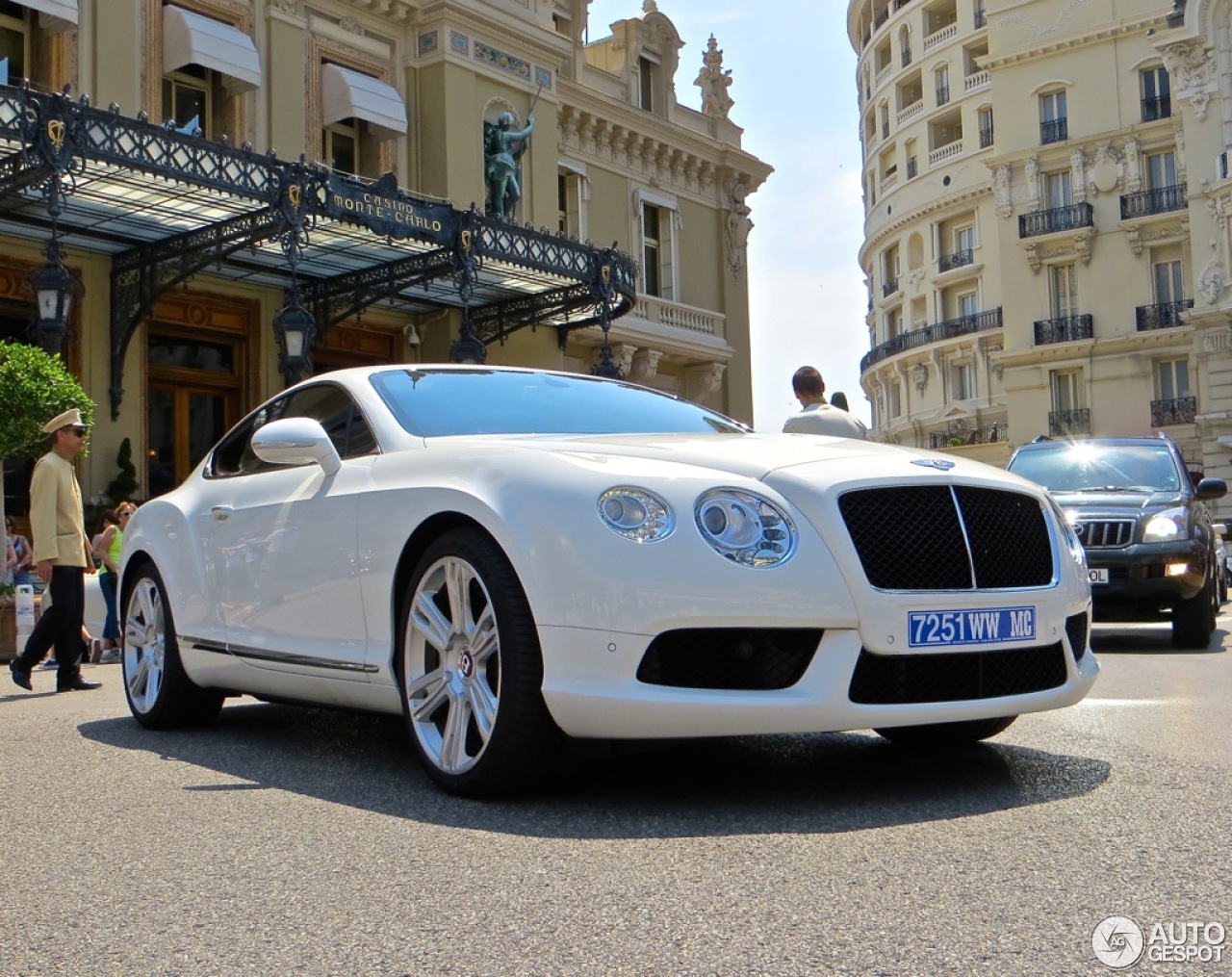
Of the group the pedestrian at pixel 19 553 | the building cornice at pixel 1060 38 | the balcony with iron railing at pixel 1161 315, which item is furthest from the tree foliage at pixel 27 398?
the building cornice at pixel 1060 38

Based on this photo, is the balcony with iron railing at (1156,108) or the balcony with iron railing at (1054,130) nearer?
the balcony with iron railing at (1156,108)

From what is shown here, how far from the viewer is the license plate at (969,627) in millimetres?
3867

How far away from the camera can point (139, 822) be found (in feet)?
12.4

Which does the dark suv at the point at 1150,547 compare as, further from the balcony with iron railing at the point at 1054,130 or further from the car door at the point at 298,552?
the balcony with iron railing at the point at 1054,130

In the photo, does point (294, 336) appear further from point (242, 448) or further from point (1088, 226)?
point (1088, 226)

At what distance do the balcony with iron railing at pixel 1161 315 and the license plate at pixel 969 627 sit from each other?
44.4 meters

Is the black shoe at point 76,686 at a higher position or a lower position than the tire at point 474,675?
lower

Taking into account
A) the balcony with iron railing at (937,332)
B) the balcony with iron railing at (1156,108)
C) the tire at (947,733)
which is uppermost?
the balcony with iron railing at (1156,108)

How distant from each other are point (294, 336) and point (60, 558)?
8.50m

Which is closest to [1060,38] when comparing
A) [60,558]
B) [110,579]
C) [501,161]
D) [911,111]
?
[911,111]

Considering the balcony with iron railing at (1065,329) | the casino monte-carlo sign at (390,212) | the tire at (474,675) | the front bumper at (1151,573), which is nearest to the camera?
the tire at (474,675)

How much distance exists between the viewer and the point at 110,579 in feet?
41.3

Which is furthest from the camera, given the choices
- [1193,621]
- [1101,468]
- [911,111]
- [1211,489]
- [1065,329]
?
[911,111]

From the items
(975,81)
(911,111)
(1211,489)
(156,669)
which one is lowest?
(156,669)
